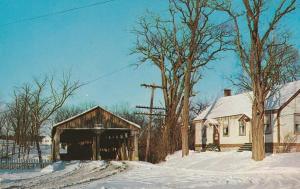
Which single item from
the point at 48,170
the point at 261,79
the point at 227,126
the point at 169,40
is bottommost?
the point at 48,170

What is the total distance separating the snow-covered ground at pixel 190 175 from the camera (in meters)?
17.7

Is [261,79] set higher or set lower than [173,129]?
higher

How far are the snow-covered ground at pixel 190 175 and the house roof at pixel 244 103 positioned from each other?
19.2ft

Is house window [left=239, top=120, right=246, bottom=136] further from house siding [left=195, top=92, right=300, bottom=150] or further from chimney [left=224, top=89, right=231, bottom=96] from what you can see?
chimney [left=224, top=89, right=231, bottom=96]

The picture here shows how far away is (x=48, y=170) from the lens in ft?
94.6

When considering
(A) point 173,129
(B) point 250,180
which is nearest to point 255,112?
(B) point 250,180

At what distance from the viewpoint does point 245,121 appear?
38.8m

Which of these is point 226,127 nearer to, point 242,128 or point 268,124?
point 242,128

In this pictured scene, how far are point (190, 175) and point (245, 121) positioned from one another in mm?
17811

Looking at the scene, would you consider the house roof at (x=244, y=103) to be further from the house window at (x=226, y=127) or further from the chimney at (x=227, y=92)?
the chimney at (x=227, y=92)

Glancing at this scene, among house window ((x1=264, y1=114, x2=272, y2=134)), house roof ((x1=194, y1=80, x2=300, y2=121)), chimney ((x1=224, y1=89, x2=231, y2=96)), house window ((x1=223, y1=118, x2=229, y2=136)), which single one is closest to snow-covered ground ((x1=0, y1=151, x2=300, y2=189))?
house window ((x1=264, y1=114, x2=272, y2=134))

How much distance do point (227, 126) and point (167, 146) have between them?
585 centimetres

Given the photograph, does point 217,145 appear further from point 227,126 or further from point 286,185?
point 286,185

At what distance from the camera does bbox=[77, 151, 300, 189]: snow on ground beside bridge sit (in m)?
17.4
